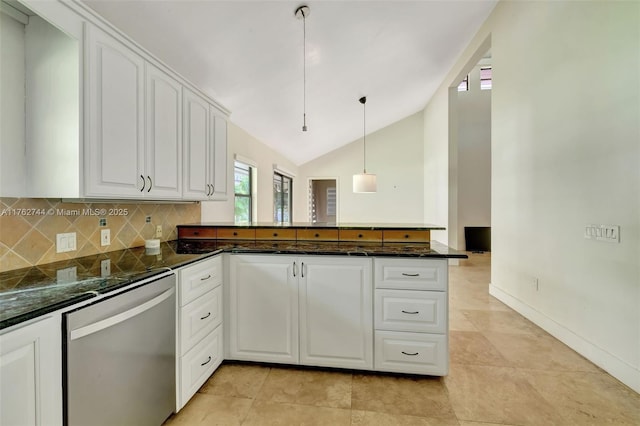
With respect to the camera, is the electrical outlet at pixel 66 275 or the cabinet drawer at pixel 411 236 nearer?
the electrical outlet at pixel 66 275

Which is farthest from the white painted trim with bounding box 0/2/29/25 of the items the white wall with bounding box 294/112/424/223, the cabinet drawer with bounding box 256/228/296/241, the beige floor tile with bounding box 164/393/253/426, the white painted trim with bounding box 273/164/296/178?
the white wall with bounding box 294/112/424/223

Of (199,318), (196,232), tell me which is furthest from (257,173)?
(199,318)

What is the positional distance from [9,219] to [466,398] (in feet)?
8.75

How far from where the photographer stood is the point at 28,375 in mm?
937

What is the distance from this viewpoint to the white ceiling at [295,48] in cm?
197

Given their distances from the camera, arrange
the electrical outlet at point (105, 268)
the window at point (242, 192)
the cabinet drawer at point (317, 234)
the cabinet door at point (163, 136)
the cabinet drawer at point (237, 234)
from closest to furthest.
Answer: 1. the electrical outlet at point (105, 268)
2. the cabinet door at point (163, 136)
3. the cabinet drawer at point (317, 234)
4. the cabinet drawer at point (237, 234)
5. the window at point (242, 192)

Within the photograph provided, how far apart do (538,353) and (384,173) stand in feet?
18.7

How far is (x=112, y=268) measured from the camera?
1.50 m

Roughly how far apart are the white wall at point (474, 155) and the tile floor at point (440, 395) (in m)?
5.19

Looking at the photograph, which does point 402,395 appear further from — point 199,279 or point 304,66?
point 304,66

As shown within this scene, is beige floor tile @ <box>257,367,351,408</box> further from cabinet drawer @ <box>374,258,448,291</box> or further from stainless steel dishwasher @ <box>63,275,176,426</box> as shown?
cabinet drawer @ <box>374,258,448,291</box>

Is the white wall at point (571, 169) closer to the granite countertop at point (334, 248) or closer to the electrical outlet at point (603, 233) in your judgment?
the electrical outlet at point (603, 233)

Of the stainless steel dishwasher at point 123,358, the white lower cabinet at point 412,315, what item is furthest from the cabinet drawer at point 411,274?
the stainless steel dishwasher at point 123,358

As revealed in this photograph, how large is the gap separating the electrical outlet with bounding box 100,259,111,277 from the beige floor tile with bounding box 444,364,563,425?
2011 mm
